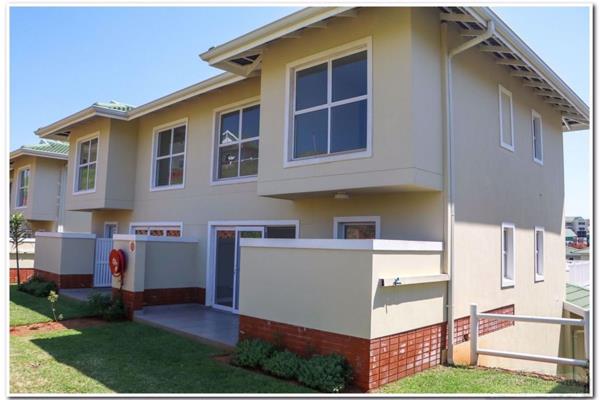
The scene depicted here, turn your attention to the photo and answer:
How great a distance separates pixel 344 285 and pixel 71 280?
10765mm

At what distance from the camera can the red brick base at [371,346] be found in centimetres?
619

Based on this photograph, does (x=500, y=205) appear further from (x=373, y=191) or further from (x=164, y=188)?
(x=164, y=188)

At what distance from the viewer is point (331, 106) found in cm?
812

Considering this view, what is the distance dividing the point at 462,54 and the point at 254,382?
21.9ft

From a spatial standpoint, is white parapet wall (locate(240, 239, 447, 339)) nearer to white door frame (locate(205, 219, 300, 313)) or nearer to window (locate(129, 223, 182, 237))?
white door frame (locate(205, 219, 300, 313))

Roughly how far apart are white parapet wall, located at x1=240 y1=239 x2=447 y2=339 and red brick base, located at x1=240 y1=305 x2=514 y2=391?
0.11 metres

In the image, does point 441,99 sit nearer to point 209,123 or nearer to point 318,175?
point 318,175

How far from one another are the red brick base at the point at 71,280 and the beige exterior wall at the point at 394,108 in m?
9.10

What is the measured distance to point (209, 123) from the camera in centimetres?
1248

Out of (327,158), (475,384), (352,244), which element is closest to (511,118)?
(327,158)

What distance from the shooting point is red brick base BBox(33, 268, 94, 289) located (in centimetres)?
1398

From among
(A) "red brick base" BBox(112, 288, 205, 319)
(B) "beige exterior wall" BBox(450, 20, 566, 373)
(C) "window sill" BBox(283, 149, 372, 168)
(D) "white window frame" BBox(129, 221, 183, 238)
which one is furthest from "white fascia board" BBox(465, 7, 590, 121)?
(D) "white window frame" BBox(129, 221, 183, 238)

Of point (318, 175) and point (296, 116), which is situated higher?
point (296, 116)
